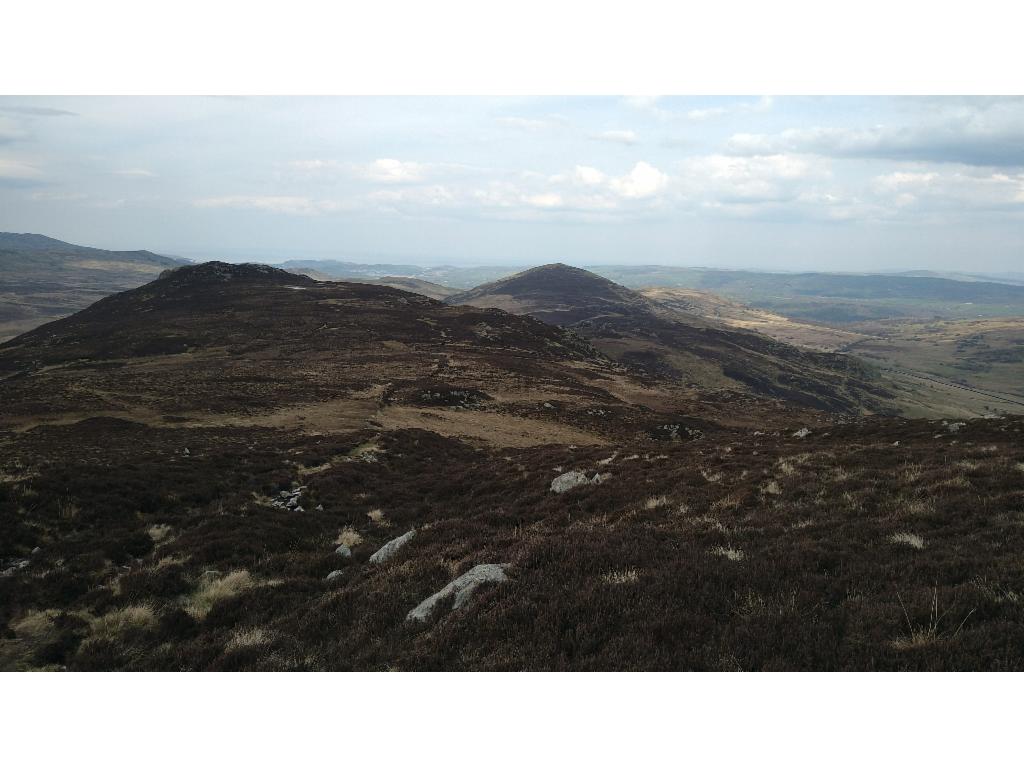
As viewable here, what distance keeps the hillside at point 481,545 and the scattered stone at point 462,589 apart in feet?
0.18

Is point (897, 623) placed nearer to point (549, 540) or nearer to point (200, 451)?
point (549, 540)

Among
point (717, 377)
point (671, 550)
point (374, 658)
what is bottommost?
point (717, 377)

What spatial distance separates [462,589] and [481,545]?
11.9 feet

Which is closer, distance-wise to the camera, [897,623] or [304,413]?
[897,623]

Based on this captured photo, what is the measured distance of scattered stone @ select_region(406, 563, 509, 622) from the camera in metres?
8.98

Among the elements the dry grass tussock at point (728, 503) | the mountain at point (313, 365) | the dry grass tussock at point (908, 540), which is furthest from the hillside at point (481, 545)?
the mountain at point (313, 365)

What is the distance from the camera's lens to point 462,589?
928 cm

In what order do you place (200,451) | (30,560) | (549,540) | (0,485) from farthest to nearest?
(200,451) < (0,485) < (30,560) < (549,540)

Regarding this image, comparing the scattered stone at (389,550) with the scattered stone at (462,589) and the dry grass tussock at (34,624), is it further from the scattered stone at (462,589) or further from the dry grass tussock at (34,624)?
the dry grass tussock at (34,624)

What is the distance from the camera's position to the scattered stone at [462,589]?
8976 millimetres

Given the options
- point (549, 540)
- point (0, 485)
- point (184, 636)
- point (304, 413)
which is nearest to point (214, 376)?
point (304, 413)

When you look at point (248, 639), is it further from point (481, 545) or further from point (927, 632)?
point (927, 632)

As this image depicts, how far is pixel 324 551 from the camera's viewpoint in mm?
16281

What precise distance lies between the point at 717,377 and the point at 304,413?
140 meters
